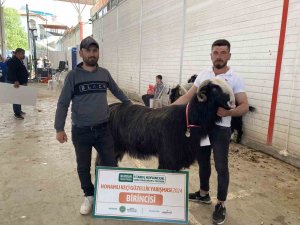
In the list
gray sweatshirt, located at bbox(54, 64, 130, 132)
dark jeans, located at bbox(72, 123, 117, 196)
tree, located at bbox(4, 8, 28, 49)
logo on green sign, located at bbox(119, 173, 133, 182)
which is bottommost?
logo on green sign, located at bbox(119, 173, 133, 182)

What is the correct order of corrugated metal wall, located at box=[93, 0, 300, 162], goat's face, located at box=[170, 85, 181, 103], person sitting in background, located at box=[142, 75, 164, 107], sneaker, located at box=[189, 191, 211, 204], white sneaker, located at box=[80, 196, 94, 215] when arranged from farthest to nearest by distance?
person sitting in background, located at box=[142, 75, 164, 107] → goat's face, located at box=[170, 85, 181, 103] → corrugated metal wall, located at box=[93, 0, 300, 162] → sneaker, located at box=[189, 191, 211, 204] → white sneaker, located at box=[80, 196, 94, 215]

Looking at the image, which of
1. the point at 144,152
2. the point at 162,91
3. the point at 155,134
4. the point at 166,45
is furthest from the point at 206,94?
the point at 166,45

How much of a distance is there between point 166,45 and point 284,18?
536 cm

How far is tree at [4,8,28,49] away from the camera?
5006cm

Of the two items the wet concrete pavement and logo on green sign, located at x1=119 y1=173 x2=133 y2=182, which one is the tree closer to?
the wet concrete pavement

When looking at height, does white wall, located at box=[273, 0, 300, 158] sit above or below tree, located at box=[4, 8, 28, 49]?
below

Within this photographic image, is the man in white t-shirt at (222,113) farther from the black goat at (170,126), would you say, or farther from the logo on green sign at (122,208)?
the logo on green sign at (122,208)

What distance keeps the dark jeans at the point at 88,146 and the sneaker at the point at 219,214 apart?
49.4 inches

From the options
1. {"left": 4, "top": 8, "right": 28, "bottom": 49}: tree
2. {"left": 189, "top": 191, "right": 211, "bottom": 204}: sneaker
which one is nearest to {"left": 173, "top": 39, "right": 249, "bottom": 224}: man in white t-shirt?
{"left": 189, "top": 191, "right": 211, "bottom": 204}: sneaker

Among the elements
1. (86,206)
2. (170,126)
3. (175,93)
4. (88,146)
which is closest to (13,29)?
(175,93)

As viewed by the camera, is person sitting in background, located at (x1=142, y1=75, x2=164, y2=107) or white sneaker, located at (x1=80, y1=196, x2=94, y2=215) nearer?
white sneaker, located at (x1=80, y1=196, x2=94, y2=215)

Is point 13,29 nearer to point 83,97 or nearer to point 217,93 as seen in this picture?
point 83,97

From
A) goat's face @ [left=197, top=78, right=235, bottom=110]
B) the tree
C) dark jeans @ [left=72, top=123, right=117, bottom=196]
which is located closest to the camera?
goat's face @ [left=197, top=78, right=235, bottom=110]

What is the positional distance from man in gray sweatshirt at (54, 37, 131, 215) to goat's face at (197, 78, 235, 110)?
1.04 meters
